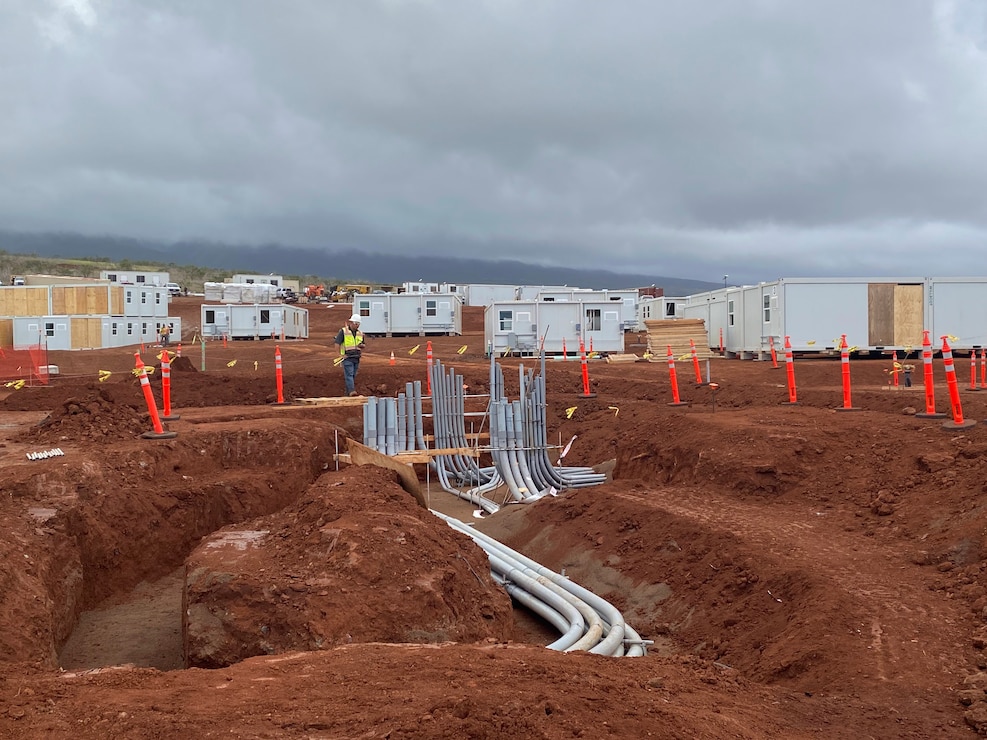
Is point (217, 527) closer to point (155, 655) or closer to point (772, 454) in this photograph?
point (155, 655)

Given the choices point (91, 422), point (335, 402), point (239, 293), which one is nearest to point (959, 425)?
point (335, 402)

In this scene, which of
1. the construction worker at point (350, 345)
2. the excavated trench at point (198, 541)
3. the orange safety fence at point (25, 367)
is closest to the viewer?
the excavated trench at point (198, 541)

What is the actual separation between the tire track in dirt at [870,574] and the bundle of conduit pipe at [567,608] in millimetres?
1385

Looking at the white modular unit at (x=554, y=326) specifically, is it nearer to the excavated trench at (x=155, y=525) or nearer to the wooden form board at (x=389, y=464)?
the excavated trench at (x=155, y=525)

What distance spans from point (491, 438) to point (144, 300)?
42.5m

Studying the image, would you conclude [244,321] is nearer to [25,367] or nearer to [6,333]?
[6,333]

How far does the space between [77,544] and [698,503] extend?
6742 mm

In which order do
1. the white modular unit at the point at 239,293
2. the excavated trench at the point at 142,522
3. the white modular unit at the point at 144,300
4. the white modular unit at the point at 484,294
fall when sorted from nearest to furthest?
the excavated trench at the point at 142,522 → the white modular unit at the point at 144,300 → the white modular unit at the point at 484,294 → the white modular unit at the point at 239,293

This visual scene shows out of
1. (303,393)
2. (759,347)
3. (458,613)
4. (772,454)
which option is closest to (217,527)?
(458,613)

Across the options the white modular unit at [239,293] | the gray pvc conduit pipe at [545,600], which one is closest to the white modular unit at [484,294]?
the white modular unit at [239,293]

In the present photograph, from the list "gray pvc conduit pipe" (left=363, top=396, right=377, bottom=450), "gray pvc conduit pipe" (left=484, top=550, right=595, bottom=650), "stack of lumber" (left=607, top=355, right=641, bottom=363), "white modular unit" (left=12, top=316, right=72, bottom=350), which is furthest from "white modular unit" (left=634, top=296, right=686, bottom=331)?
"gray pvc conduit pipe" (left=484, top=550, right=595, bottom=650)

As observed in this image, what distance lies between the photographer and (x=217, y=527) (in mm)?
10047

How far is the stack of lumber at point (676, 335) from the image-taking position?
31.3m

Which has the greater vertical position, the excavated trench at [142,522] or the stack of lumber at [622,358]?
the stack of lumber at [622,358]
